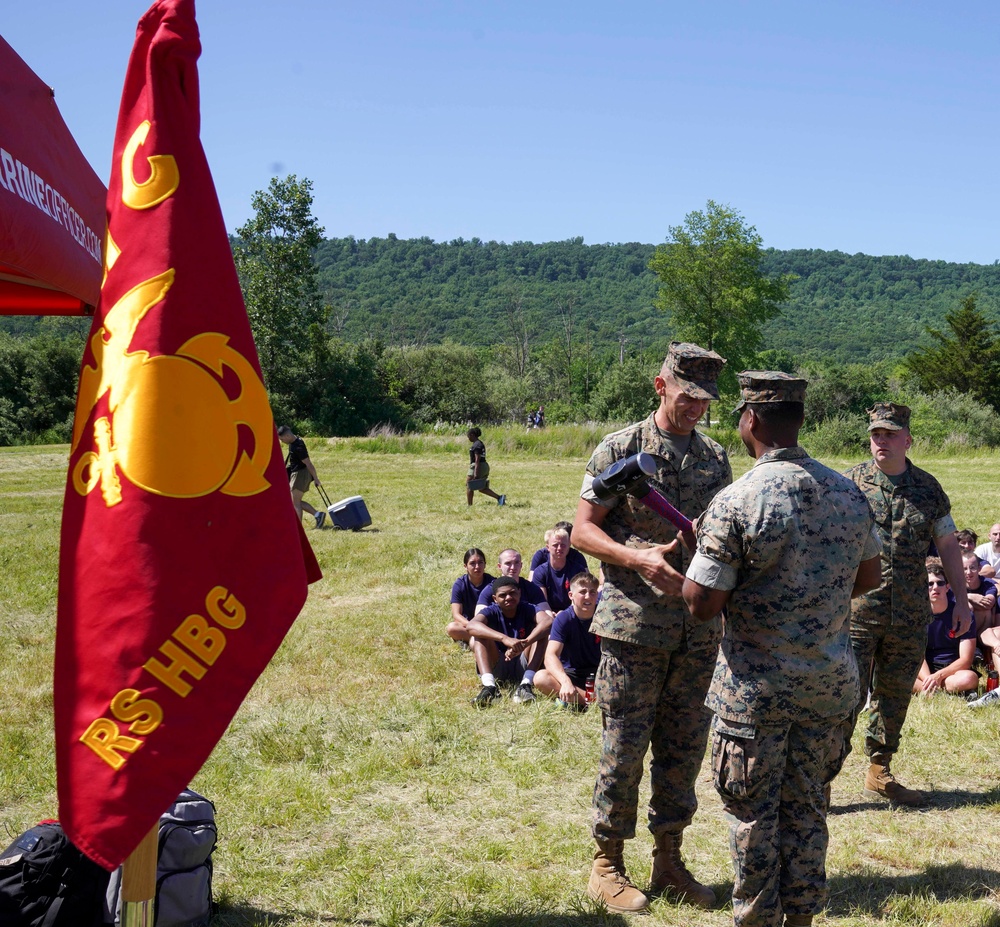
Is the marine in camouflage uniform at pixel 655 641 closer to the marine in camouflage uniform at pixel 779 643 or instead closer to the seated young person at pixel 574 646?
Answer: the marine in camouflage uniform at pixel 779 643


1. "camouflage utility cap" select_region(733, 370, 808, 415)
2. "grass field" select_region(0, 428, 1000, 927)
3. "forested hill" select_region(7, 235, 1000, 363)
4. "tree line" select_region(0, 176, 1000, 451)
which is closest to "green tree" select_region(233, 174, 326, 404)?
"tree line" select_region(0, 176, 1000, 451)

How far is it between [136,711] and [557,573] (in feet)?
21.5

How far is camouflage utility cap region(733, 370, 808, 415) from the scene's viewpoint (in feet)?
10.5

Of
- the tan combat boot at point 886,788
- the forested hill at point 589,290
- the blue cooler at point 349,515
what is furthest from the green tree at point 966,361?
the forested hill at point 589,290

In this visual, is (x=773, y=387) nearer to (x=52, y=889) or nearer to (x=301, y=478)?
(x=52, y=889)

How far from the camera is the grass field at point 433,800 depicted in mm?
4078

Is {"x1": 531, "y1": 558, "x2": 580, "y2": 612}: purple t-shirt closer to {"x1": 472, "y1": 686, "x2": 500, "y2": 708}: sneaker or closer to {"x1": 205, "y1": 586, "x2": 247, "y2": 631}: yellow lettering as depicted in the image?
{"x1": 472, "y1": 686, "x2": 500, "y2": 708}: sneaker

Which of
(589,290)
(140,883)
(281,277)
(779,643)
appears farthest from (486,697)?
(589,290)

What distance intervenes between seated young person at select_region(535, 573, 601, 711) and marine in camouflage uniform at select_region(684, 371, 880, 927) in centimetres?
382

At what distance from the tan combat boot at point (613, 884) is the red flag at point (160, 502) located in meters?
2.21

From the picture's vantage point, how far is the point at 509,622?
789 centimetres

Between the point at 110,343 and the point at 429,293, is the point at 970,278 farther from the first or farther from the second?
the point at 110,343

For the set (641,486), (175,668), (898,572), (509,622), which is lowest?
(509,622)

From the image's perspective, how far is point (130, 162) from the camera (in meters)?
2.42
